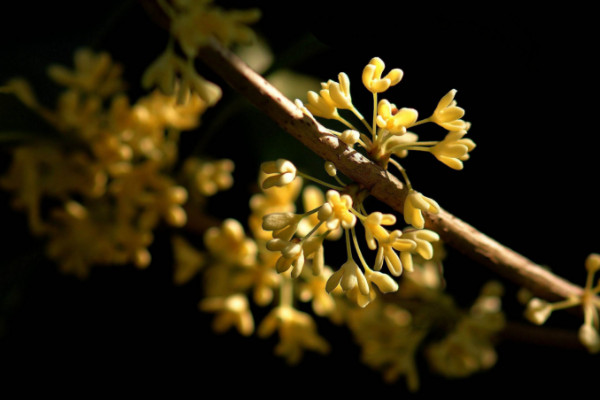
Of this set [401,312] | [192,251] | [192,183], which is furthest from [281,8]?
→ [401,312]

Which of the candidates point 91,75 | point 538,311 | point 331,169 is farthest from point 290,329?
point 91,75

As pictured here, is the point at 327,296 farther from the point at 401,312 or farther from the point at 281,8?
the point at 281,8

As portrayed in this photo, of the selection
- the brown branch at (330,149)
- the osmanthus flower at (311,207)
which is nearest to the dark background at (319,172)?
the osmanthus flower at (311,207)

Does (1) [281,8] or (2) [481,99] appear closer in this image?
(2) [481,99]

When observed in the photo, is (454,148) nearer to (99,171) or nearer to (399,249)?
(399,249)

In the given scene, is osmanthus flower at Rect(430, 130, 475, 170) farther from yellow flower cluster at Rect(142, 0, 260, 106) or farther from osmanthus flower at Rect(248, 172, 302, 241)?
osmanthus flower at Rect(248, 172, 302, 241)

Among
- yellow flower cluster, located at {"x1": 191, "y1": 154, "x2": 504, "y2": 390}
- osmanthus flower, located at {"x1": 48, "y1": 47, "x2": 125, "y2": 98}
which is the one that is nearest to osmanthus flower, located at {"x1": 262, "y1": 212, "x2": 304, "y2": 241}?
yellow flower cluster, located at {"x1": 191, "y1": 154, "x2": 504, "y2": 390}
